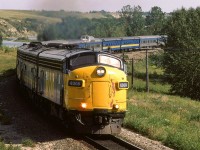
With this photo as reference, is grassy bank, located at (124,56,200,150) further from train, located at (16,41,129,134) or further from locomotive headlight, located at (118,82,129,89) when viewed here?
locomotive headlight, located at (118,82,129,89)

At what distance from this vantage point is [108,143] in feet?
44.8

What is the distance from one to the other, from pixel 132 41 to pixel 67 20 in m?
38.4

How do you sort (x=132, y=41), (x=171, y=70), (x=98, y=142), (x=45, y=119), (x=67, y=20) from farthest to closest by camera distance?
(x=132, y=41)
(x=171, y=70)
(x=67, y=20)
(x=45, y=119)
(x=98, y=142)

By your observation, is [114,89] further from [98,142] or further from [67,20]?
[67,20]

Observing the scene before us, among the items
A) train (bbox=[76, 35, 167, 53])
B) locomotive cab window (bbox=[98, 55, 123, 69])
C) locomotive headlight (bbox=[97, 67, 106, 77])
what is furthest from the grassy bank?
train (bbox=[76, 35, 167, 53])

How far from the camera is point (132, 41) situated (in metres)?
69.8

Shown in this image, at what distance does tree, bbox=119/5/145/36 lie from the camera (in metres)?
122

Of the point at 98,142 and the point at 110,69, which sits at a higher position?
the point at 110,69

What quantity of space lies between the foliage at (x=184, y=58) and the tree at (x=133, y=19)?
74.0 m

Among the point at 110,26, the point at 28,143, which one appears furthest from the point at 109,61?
the point at 110,26

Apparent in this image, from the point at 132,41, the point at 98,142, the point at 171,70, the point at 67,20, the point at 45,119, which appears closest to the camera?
the point at 98,142

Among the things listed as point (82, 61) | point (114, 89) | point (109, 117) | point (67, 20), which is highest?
point (67, 20)

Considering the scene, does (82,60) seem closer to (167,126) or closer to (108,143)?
(108,143)

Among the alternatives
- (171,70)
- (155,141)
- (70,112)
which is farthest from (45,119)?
(171,70)
